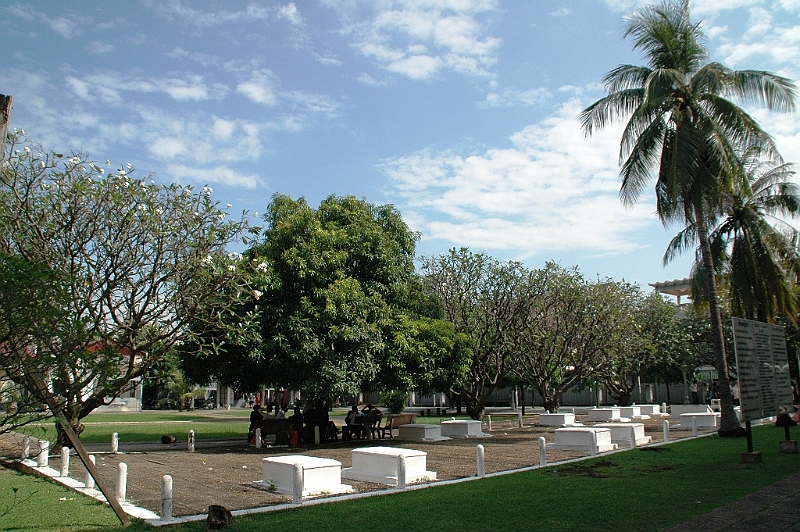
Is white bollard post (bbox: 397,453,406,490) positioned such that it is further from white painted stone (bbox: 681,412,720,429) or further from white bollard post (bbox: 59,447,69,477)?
white painted stone (bbox: 681,412,720,429)

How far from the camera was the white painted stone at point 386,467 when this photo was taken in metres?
12.3

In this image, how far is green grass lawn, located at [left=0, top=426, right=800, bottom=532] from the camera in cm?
810

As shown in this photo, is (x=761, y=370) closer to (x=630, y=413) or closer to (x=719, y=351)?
(x=719, y=351)

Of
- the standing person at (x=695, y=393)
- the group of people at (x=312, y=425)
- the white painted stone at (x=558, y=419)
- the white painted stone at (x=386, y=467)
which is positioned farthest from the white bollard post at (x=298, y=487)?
the standing person at (x=695, y=393)

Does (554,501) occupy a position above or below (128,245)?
below

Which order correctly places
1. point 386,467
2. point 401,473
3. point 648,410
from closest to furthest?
point 401,473 → point 386,467 → point 648,410

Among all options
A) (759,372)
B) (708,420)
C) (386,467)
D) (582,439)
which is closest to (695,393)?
(708,420)

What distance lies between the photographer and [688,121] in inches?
740

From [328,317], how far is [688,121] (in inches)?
481

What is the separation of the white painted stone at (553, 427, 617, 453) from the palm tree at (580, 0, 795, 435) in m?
4.40

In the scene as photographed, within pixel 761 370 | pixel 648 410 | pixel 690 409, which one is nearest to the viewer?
pixel 761 370

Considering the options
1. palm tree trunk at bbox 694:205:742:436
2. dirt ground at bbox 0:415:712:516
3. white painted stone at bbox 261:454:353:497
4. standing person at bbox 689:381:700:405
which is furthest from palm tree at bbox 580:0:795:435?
standing person at bbox 689:381:700:405

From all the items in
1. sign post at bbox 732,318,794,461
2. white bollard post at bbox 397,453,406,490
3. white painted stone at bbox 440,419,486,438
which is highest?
sign post at bbox 732,318,794,461

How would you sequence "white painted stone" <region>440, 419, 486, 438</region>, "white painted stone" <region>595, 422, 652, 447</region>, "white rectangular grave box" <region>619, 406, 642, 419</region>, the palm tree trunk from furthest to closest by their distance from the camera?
1. "white rectangular grave box" <region>619, 406, 642, 419</region>
2. "white painted stone" <region>440, 419, 486, 438</region>
3. "white painted stone" <region>595, 422, 652, 447</region>
4. the palm tree trunk
